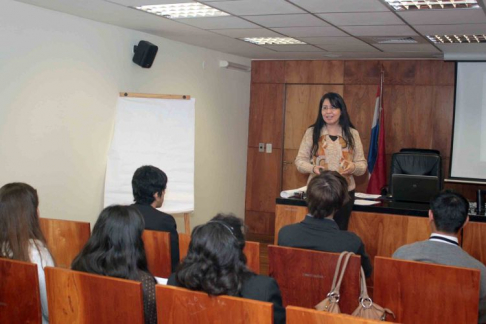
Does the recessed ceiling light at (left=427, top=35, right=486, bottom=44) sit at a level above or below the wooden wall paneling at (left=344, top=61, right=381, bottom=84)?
above

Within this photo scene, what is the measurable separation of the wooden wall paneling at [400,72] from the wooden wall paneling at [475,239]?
3828mm

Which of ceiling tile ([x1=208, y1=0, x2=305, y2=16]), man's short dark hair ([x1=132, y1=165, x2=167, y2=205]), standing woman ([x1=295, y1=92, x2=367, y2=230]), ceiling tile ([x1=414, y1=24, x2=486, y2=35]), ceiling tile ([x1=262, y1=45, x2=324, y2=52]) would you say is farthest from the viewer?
ceiling tile ([x1=262, y1=45, x2=324, y2=52])

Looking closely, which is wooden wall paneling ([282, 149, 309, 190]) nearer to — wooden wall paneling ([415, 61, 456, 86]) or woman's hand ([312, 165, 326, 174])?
wooden wall paneling ([415, 61, 456, 86])

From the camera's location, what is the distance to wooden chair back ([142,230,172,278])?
3.26 m

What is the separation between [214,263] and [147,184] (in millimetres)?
1792

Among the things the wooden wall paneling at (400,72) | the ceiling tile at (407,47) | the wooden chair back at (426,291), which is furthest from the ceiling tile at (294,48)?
the wooden chair back at (426,291)

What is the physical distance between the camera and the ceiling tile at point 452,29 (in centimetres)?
520

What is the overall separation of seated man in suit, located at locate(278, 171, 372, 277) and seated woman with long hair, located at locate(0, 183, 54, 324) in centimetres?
123

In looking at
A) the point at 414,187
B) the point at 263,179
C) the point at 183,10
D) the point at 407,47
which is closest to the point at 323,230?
the point at 414,187

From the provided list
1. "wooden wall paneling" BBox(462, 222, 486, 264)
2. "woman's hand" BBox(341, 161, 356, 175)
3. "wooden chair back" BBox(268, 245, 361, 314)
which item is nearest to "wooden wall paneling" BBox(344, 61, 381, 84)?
"woman's hand" BBox(341, 161, 356, 175)

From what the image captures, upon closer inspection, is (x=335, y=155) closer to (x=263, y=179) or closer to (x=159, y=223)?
(x=159, y=223)

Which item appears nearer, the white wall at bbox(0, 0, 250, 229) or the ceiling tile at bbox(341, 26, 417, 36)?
the white wall at bbox(0, 0, 250, 229)

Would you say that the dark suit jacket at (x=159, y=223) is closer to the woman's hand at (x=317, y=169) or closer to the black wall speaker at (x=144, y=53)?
the woman's hand at (x=317, y=169)

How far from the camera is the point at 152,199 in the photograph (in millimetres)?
3846
